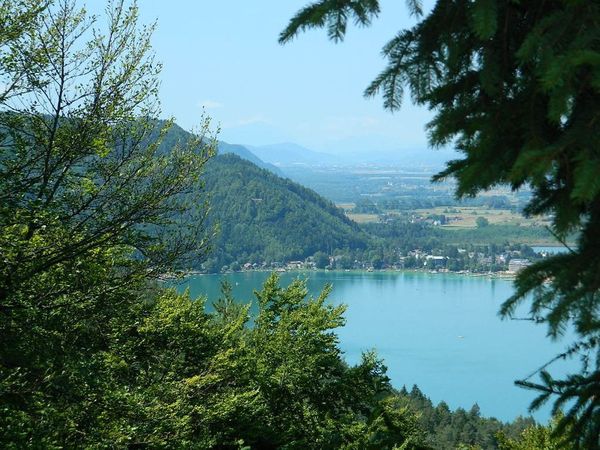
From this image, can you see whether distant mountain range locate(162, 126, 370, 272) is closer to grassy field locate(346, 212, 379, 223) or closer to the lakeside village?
the lakeside village

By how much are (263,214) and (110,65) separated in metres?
108

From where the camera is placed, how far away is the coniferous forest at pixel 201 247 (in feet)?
7.25

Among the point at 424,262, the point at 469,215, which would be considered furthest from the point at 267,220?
the point at 469,215

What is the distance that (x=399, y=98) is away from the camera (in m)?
2.70

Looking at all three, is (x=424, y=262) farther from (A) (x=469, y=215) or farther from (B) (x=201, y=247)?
(B) (x=201, y=247)

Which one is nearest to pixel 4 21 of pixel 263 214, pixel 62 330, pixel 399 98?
pixel 62 330

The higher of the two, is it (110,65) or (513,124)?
(110,65)

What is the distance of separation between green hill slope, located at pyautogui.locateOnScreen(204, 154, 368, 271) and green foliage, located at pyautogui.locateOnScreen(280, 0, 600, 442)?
318 ft

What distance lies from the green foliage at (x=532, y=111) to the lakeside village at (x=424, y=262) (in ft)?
293

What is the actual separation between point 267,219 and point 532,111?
111 metres

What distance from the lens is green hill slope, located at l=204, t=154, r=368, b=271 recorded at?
343ft

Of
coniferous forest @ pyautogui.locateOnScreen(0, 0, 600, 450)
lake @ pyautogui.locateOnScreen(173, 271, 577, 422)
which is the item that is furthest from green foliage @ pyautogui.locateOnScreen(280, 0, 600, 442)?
lake @ pyautogui.locateOnScreen(173, 271, 577, 422)

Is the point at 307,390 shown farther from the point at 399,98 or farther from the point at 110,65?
the point at 399,98

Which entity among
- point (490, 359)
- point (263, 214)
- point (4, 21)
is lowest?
point (490, 359)
